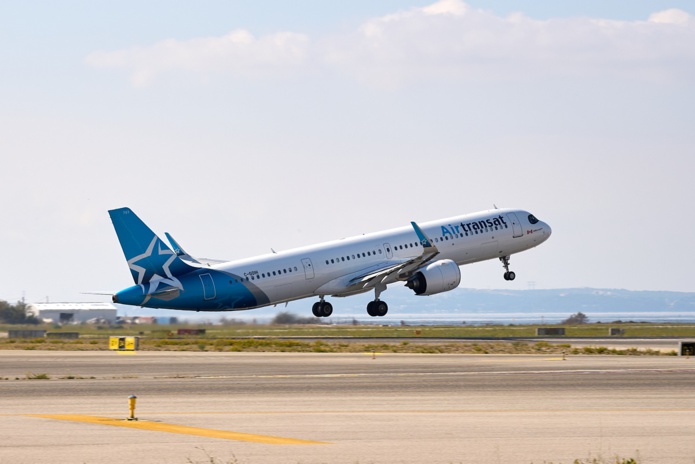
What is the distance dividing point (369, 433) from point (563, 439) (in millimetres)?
3920

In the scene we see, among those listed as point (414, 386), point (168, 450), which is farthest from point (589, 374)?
point (168, 450)

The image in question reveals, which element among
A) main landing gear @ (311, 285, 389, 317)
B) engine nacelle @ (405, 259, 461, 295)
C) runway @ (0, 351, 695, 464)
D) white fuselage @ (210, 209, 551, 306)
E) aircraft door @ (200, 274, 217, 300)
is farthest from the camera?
main landing gear @ (311, 285, 389, 317)

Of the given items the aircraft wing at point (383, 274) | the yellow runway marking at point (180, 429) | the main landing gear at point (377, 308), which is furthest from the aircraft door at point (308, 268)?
the yellow runway marking at point (180, 429)

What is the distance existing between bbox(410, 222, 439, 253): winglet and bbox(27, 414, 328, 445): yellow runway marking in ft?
160

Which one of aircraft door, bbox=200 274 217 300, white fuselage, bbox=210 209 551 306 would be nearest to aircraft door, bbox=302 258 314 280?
white fuselage, bbox=210 209 551 306

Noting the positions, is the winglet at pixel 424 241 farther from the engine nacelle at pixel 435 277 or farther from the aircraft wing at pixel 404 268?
the engine nacelle at pixel 435 277

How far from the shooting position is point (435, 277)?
76.4 meters

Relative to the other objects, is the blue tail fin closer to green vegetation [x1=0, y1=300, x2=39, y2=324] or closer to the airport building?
green vegetation [x1=0, y1=300, x2=39, y2=324]

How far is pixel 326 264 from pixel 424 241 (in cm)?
638

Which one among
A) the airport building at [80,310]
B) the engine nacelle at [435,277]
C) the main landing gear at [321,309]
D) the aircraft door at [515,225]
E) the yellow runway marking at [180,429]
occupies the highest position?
the aircraft door at [515,225]

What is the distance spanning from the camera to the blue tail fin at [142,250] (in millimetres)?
68188

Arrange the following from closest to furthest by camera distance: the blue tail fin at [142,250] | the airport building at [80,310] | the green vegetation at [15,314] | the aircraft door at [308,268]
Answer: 1. the blue tail fin at [142,250]
2. the aircraft door at [308,268]
3. the green vegetation at [15,314]
4. the airport building at [80,310]

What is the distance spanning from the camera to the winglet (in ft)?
249

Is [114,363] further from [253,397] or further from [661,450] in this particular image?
[661,450]
